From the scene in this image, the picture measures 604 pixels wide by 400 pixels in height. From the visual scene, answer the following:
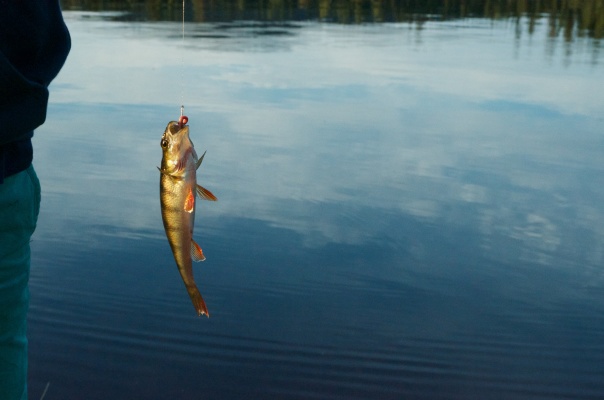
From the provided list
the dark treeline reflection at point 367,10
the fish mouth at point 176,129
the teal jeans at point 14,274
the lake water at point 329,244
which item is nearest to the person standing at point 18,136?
the teal jeans at point 14,274

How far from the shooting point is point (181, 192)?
2.65 m

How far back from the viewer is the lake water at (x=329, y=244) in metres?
5.06

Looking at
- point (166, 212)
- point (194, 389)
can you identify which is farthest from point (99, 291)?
point (166, 212)

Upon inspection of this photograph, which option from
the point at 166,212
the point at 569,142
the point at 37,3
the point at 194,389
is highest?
the point at 37,3

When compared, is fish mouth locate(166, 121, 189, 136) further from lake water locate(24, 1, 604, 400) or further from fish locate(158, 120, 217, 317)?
lake water locate(24, 1, 604, 400)

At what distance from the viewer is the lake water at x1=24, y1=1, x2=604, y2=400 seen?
5.06 meters

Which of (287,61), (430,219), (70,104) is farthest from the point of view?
(287,61)

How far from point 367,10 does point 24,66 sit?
32.4m

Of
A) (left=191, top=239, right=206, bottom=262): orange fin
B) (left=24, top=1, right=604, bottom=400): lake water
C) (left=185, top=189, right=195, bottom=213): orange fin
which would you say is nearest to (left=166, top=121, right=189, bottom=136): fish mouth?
(left=185, top=189, right=195, bottom=213): orange fin

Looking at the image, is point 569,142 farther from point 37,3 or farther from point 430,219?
point 37,3

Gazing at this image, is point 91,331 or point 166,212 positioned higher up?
point 166,212

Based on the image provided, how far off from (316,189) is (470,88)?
7.13 metres

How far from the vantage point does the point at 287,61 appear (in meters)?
17.9

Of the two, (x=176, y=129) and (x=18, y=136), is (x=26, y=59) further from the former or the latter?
(x=176, y=129)
